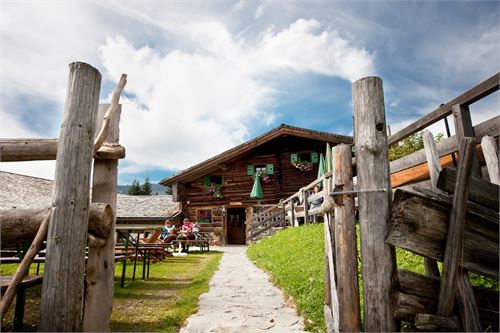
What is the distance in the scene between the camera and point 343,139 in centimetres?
1847

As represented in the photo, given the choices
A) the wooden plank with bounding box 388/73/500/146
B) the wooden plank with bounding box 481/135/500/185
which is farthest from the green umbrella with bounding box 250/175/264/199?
the wooden plank with bounding box 481/135/500/185

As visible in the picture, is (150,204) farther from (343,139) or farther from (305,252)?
(305,252)

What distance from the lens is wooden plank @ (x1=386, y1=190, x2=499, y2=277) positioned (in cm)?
202

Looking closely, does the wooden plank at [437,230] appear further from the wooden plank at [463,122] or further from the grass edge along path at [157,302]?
the grass edge along path at [157,302]

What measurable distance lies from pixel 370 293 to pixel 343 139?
1718 centimetres

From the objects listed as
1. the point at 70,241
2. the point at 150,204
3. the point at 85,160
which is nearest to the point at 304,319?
the point at 70,241

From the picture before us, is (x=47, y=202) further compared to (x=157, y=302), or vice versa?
(x=47, y=202)

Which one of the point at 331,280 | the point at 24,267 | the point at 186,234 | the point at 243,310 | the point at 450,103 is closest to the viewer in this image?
the point at 24,267

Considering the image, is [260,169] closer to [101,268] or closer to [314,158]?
[314,158]

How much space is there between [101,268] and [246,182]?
55.4 ft

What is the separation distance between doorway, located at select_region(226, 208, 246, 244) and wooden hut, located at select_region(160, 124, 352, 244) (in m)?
2.44

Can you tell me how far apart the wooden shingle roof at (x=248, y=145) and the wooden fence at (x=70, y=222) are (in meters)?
15.7

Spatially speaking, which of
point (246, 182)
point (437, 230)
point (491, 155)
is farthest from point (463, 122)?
point (246, 182)

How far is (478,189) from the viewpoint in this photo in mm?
2068
